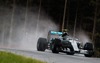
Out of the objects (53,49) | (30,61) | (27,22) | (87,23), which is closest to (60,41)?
(53,49)

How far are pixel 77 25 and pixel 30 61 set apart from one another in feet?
96.0

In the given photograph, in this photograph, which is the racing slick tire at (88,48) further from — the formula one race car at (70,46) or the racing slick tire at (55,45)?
the racing slick tire at (55,45)

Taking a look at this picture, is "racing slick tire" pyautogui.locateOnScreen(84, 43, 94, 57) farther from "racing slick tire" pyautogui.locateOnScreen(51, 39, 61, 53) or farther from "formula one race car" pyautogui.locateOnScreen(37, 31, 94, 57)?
"racing slick tire" pyautogui.locateOnScreen(51, 39, 61, 53)

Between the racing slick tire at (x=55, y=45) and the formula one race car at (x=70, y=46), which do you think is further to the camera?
A: the racing slick tire at (x=55, y=45)

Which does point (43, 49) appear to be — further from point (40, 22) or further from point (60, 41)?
point (40, 22)

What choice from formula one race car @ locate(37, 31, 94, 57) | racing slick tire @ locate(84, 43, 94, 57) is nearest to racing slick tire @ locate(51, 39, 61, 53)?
formula one race car @ locate(37, 31, 94, 57)

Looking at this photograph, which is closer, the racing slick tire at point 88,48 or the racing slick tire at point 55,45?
the racing slick tire at point 88,48

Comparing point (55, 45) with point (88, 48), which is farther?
point (55, 45)

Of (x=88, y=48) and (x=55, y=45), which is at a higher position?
(x=55, y=45)

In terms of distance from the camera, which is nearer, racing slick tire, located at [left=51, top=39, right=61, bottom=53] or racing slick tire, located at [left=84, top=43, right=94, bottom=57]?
racing slick tire, located at [left=84, top=43, right=94, bottom=57]

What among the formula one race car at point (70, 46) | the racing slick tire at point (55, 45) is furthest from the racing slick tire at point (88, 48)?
the racing slick tire at point (55, 45)

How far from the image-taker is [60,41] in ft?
79.3

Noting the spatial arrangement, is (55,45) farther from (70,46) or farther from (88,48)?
(88,48)

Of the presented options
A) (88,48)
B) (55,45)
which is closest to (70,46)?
(88,48)
